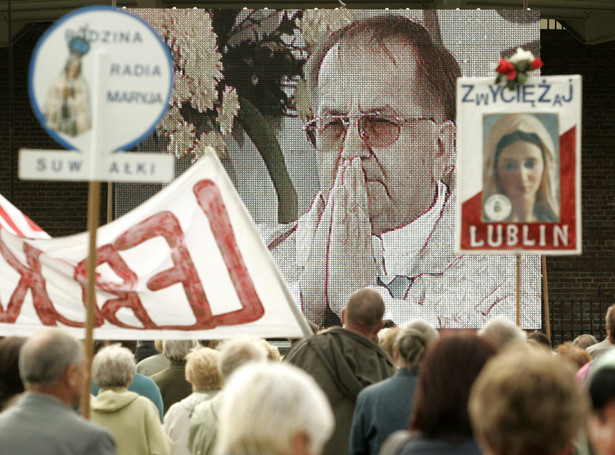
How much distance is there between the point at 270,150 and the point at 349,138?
0.93 meters

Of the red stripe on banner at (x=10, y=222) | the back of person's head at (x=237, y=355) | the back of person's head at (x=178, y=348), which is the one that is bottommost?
the back of person's head at (x=178, y=348)

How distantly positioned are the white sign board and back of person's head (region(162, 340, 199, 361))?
2.46 meters

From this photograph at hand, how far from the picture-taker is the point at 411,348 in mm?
4000

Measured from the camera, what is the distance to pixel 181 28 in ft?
41.7

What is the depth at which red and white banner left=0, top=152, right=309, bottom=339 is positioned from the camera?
4.80m

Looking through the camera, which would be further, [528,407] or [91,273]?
[91,273]

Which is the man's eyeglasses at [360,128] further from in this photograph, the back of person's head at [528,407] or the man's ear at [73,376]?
the back of person's head at [528,407]

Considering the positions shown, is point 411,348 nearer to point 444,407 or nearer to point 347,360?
point 347,360

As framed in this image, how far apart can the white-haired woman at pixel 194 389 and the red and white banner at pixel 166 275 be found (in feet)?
0.65

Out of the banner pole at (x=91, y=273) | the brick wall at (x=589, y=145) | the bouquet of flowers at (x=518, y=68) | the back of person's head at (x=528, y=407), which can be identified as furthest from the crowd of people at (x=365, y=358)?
the brick wall at (x=589, y=145)

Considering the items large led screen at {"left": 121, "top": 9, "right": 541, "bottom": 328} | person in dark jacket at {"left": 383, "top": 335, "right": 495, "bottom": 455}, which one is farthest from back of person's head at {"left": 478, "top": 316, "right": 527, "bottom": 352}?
large led screen at {"left": 121, "top": 9, "right": 541, "bottom": 328}

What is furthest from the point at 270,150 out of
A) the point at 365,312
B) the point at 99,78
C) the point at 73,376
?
the point at 73,376

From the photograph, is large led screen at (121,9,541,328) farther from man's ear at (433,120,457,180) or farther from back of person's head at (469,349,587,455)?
back of person's head at (469,349,587,455)

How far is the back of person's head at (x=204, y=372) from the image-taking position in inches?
193
